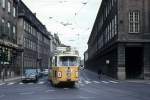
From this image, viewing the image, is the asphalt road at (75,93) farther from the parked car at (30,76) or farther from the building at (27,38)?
the building at (27,38)

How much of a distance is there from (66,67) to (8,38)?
112ft

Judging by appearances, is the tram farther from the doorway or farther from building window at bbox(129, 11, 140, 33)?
the doorway

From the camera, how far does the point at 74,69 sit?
117 ft

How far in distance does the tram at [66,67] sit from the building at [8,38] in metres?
21.8

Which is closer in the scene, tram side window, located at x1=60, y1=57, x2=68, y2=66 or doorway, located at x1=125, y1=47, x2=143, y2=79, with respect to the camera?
tram side window, located at x1=60, y1=57, x2=68, y2=66

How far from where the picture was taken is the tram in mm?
35469

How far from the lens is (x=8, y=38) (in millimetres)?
67938

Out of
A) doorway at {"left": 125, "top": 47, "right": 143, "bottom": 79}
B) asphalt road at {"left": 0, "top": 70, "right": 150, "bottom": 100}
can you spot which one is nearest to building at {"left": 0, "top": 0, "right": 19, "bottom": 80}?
doorway at {"left": 125, "top": 47, "right": 143, "bottom": 79}

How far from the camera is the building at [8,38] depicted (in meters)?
61.2

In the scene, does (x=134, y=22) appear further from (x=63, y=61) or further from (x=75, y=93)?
(x=75, y=93)

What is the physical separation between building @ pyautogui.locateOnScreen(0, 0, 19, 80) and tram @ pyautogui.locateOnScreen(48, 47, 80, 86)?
71.6ft

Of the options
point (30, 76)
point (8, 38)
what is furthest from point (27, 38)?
point (30, 76)

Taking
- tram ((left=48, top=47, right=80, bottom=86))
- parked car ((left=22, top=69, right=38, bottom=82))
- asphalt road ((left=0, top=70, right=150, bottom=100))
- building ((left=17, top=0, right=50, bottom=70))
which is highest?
building ((left=17, top=0, right=50, bottom=70))

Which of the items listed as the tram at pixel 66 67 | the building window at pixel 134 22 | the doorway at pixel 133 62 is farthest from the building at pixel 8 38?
the tram at pixel 66 67
